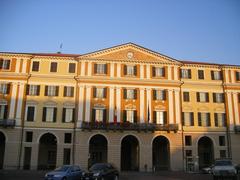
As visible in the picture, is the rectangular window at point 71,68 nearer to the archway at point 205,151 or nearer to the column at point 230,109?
the archway at point 205,151

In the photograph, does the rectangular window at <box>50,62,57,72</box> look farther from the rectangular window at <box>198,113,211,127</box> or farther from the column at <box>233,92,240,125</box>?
the column at <box>233,92,240,125</box>

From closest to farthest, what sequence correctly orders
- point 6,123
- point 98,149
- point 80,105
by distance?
point 6,123
point 80,105
point 98,149

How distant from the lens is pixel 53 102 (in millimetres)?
48844

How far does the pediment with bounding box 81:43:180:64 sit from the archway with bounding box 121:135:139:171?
13.2 metres

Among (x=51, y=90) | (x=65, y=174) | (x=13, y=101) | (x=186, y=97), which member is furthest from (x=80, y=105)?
(x=65, y=174)

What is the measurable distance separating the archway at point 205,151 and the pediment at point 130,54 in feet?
46.8

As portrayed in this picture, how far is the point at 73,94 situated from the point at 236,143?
1104 inches

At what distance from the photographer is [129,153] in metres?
52.3

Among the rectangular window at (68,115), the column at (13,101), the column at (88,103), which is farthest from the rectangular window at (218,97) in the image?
the column at (13,101)

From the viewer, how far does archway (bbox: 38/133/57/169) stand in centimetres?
4878

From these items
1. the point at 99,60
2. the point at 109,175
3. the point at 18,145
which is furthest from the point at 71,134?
the point at 109,175

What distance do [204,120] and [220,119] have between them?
286 cm

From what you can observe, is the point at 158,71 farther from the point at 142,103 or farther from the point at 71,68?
the point at 71,68

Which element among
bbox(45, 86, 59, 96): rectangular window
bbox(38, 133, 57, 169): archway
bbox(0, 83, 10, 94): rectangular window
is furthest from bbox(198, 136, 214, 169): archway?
bbox(0, 83, 10, 94): rectangular window
